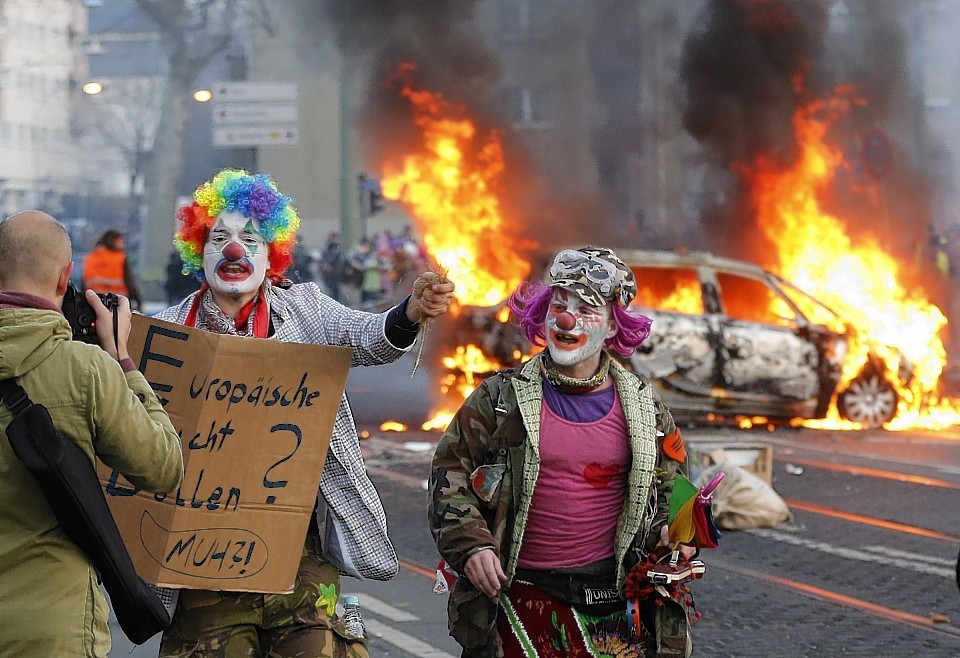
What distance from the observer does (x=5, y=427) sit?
10.1 ft

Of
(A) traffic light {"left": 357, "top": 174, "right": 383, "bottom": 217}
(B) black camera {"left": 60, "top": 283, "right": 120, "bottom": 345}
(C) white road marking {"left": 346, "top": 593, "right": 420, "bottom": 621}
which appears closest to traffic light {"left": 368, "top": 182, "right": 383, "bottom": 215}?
(A) traffic light {"left": 357, "top": 174, "right": 383, "bottom": 217}

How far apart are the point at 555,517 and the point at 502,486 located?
16cm

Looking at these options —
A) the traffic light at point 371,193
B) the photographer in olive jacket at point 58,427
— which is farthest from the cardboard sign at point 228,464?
the traffic light at point 371,193

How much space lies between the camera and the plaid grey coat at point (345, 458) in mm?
4254

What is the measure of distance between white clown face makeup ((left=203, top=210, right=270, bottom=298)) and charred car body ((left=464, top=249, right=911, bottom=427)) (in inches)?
343

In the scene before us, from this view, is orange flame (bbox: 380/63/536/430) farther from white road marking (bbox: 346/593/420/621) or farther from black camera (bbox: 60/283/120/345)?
black camera (bbox: 60/283/120/345)

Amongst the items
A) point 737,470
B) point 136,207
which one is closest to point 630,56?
point 136,207

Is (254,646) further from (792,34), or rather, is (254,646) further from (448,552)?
(792,34)

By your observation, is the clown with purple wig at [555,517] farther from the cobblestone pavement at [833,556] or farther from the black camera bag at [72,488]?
the cobblestone pavement at [833,556]

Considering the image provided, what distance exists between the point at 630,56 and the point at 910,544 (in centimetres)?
2189

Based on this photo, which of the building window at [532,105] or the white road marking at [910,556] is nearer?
the white road marking at [910,556]

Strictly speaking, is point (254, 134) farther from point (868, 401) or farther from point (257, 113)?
point (868, 401)

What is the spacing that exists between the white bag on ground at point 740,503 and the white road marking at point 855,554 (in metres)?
0.08

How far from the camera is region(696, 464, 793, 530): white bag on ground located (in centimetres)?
943
